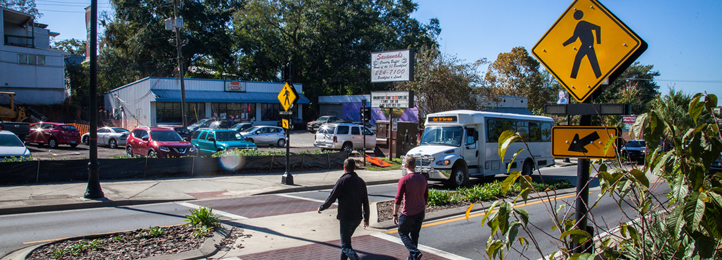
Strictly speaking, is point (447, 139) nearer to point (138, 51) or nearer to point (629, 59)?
point (629, 59)

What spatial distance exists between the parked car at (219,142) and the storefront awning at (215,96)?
1935 centimetres

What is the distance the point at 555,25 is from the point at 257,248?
17.9 feet

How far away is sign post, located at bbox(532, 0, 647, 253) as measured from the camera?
3.49m

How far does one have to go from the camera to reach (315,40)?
5525 centimetres

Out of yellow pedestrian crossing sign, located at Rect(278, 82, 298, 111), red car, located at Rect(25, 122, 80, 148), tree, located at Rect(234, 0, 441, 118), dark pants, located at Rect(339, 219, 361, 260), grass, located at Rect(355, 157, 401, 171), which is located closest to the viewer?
dark pants, located at Rect(339, 219, 361, 260)

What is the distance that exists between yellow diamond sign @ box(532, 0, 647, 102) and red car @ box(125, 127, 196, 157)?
18353 millimetres

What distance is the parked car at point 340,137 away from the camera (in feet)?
86.1

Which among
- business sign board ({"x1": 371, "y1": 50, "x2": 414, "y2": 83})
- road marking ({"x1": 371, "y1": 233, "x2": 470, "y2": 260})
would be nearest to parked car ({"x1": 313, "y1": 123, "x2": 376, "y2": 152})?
business sign board ({"x1": 371, "y1": 50, "x2": 414, "y2": 83})

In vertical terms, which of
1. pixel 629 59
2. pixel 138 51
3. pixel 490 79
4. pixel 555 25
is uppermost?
pixel 138 51

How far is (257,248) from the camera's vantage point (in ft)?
23.5

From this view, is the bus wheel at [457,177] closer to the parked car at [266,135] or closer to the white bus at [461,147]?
the white bus at [461,147]

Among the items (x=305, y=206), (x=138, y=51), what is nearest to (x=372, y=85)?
(x=138, y=51)

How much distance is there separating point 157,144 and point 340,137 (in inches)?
405

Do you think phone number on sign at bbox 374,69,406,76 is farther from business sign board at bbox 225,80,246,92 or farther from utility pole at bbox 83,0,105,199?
business sign board at bbox 225,80,246,92
